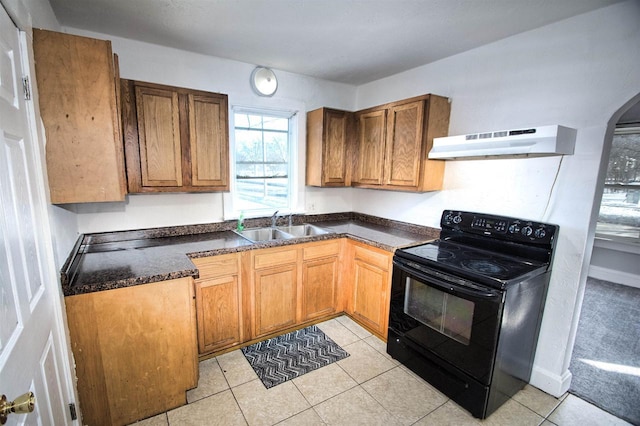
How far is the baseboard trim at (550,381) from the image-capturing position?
6.66 ft

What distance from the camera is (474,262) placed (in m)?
2.05

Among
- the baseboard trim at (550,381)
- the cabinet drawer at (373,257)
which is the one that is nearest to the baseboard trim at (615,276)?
the baseboard trim at (550,381)

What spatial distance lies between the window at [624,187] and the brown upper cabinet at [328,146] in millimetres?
3622

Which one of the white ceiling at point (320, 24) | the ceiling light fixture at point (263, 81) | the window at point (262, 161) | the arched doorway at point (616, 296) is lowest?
the arched doorway at point (616, 296)

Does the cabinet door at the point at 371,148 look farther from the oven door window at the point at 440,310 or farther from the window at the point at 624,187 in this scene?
the window at the point at 624,187

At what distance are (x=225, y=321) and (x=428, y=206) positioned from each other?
2091 mm

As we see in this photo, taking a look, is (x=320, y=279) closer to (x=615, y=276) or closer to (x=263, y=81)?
(x=263, y=81)

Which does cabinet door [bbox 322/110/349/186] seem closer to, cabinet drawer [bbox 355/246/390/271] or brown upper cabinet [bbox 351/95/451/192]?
brown upper cabinet [bbox 351/95/451/192]

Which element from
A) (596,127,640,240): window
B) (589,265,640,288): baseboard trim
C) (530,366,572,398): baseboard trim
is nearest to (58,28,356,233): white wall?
(530,366,572,398): baseboard trim

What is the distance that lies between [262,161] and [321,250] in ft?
3.75

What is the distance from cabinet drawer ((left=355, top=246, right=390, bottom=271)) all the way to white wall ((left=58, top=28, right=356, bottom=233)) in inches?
36.1

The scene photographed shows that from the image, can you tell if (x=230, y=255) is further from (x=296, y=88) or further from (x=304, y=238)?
(x=296, y=88)

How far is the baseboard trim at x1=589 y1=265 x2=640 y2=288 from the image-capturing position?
13.3 ft

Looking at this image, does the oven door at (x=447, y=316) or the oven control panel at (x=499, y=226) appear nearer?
the oven door at (x=447, y=316)
